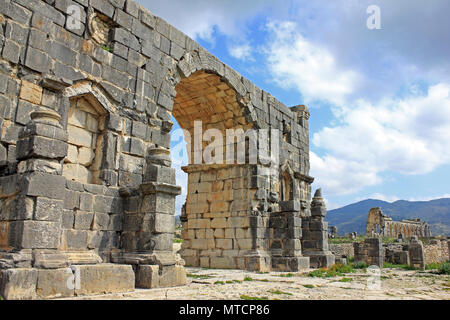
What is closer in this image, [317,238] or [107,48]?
[107,48]

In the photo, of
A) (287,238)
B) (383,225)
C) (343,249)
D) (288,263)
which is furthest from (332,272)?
(383,225)

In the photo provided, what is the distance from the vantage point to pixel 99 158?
25.0 ft

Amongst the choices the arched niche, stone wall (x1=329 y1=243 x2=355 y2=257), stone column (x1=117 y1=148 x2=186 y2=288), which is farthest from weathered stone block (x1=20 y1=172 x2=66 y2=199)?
stone wall (x1=329 y1=243 x2=355 y2=257)

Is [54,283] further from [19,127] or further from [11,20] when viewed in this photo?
[11,20]

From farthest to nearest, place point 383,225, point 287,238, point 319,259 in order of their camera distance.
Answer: point 383,225 < point 319,259 < point 287,238

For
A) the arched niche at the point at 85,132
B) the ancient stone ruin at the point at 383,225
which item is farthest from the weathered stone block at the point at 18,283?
the ancient stone ruin at the point at 383,225

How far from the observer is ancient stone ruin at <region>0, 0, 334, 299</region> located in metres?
5.33

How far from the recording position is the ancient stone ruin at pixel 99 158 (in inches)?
210

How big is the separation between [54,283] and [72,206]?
174cm

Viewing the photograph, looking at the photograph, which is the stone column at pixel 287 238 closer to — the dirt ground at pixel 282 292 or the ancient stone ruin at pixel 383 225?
the dirt ground at pixel 282 292

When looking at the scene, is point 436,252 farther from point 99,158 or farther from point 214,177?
point 99,158

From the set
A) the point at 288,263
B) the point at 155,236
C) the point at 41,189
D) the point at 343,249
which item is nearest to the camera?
the point at 41,189

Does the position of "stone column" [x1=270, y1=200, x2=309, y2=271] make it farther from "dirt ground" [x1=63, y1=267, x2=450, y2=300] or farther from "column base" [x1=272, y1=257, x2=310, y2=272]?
"dirt ground" [x1=63, y1=267, x2=450, y2=300]

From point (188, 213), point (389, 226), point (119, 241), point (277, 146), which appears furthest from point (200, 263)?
point (389, 226)
